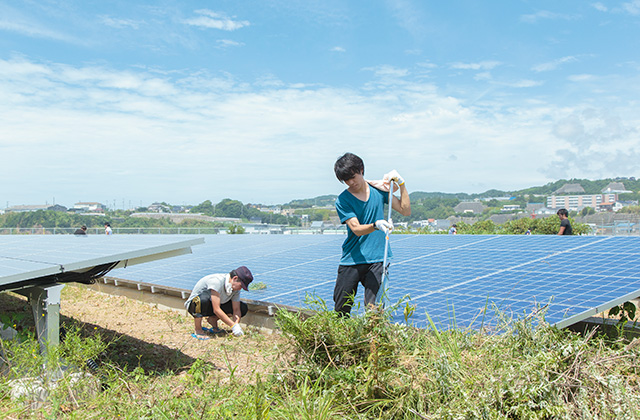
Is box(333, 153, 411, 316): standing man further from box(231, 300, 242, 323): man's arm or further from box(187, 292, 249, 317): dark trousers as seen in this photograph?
box(187, 292, 249, 317): dark trousers

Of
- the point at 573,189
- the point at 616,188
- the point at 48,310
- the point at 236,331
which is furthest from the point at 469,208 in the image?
the point at 48,310

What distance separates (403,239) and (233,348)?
21.7 ft

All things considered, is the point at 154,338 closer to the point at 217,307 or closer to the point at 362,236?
the point at 217,307

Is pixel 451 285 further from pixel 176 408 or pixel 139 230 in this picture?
pixel 139 230

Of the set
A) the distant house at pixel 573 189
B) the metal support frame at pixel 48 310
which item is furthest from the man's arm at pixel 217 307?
the distant house at pixel 573 189

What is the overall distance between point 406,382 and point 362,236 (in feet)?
5.08

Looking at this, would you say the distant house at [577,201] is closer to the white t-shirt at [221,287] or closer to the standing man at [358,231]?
the white t-shirt at [221,287]

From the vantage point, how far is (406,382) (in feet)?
10.9

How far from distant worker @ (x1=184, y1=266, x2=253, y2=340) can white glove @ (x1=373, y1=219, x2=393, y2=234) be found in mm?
2509

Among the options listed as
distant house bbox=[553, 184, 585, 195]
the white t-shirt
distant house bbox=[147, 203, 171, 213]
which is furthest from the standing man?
distant house bbox=[553, 184, 585, 195]

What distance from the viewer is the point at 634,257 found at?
23.0 ft

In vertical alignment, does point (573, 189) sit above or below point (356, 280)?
above

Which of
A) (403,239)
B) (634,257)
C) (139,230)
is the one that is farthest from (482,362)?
(139,230)

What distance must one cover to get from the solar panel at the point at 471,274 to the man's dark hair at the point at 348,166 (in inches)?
57.1
